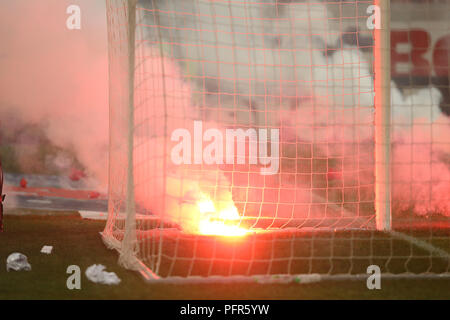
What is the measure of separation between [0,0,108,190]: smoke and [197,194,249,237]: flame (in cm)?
150

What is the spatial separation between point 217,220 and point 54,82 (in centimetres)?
238

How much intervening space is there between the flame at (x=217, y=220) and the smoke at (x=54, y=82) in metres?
1.50

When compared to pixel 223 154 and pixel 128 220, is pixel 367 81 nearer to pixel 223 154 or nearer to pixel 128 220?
pixel 223 154

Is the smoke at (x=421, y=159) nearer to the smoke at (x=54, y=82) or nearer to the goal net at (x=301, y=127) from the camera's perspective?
the goal net at (x=301, y=127)

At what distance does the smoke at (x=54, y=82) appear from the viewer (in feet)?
19.9

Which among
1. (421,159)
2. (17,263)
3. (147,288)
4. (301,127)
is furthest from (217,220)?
(421,159)

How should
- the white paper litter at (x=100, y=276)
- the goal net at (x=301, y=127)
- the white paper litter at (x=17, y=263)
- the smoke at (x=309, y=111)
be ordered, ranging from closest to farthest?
the white paper litter at (x=100, y=276), the white paper litter at (x=17, y=263), the goal net at (x=301, y=127), the smoke at (x=309, y=111)

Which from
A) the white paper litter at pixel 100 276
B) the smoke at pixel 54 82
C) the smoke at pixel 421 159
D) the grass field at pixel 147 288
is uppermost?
the smoke at pixel 54 82

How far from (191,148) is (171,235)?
1.02 metres

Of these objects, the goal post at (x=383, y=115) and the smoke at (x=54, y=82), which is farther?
the smoke at (x=54, y=82)

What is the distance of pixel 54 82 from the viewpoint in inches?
242

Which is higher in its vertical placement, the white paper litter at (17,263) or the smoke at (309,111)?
the smoke at (309,111)

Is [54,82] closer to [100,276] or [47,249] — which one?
[47,249]

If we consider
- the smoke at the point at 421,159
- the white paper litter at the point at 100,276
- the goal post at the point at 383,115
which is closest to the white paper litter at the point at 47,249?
the white paper litter at the point at 100,276
